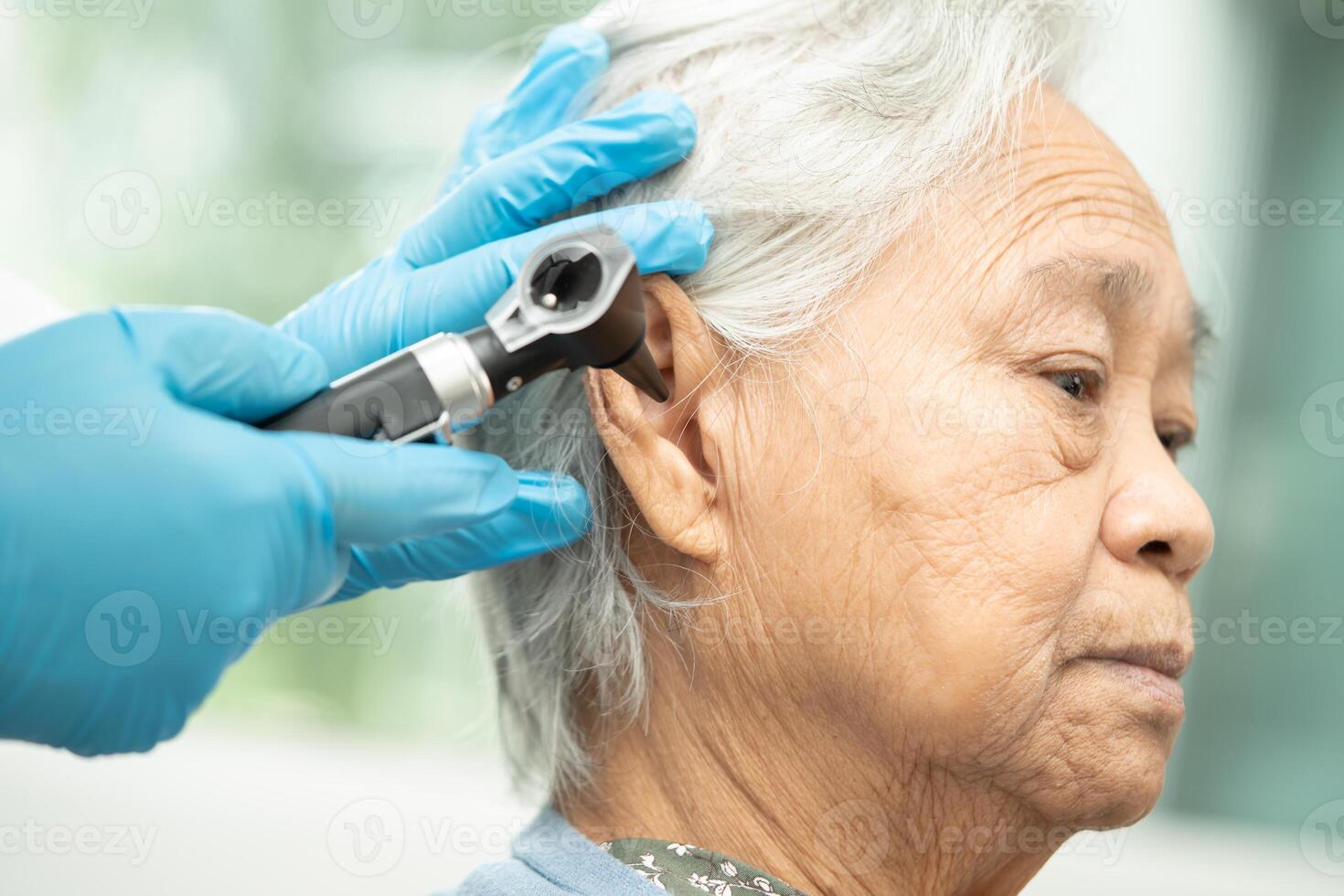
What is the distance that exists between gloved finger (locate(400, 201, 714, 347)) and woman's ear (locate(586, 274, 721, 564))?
0.04 metres

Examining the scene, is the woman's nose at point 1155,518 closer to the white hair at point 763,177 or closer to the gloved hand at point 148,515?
the white hair at point 763,177

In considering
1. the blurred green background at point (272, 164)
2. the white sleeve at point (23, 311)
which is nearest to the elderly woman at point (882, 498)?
the white sleeve at point (23, 311)

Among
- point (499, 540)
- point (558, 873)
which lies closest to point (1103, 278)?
point (499, 540)

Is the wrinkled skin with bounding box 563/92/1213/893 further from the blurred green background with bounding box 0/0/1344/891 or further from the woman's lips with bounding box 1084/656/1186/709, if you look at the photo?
the blurred green background with bounding box 0/0/1344/891

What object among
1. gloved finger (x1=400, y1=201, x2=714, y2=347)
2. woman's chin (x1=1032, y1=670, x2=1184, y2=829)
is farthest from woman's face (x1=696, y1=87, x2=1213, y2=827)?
gloved finger (x1=400, y1=201, x2=714, y2=347)

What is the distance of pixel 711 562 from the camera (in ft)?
3.07

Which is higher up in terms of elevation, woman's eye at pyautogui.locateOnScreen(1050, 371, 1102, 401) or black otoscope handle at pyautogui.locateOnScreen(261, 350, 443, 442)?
woman's eye at pyautogui.locateOnScreen(1050, 371, 1102, 401)

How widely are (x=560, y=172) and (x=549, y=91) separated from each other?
18 centimetres

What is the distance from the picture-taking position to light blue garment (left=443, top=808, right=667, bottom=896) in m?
0.89

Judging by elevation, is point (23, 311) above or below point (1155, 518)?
below

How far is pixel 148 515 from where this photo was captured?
0.71 metres

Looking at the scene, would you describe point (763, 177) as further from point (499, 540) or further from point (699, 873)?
point (699, 873)

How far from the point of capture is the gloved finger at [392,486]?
30.0 inches

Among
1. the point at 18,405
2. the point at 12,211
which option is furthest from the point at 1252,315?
the point at 12,211
